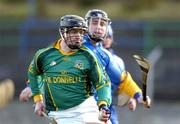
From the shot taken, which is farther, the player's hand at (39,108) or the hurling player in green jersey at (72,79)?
the player's hand at (39,108)

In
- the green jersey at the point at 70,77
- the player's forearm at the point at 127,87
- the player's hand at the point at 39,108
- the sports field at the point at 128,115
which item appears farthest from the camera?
the sports field at the point at 128,115

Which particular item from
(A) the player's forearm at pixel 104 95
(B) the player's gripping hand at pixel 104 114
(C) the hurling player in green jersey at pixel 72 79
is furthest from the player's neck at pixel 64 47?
(B) the player's gripping hand at pixel 104 114

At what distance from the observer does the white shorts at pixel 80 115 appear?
32.1ft

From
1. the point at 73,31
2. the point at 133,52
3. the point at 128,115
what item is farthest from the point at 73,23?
the point at 133,52

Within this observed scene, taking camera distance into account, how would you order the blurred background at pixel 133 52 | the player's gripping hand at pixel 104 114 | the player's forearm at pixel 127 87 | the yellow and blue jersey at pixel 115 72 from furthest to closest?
1. the blurred background at pixel 133 52
2. the player's forearm at pixel 127 87
3. the yellow and blue jersey at pixel 115 72
4. the player's gripping hand at pixel 104 114

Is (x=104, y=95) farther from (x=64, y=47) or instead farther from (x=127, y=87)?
(x=127, y=87)

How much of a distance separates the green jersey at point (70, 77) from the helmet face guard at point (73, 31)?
0.45 ft

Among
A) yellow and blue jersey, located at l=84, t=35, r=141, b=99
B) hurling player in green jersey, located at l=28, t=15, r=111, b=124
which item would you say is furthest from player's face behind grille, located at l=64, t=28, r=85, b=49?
yellow and blue jersey, located at l=84, t=35, r=141, b=99

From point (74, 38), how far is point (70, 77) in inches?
17.0

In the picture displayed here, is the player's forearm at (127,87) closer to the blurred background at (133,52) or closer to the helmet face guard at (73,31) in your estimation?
the helmet face guard at (73,31)

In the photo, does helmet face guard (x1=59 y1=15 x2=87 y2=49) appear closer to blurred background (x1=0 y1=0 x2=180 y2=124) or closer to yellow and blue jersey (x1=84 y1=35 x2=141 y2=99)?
yellow and blue jersey (x1=84 y1=35 x2=141 y2=99)

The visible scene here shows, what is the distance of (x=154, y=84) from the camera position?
2538 centimetres

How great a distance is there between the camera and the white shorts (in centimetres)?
980

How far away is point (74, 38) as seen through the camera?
9641 millimetres
